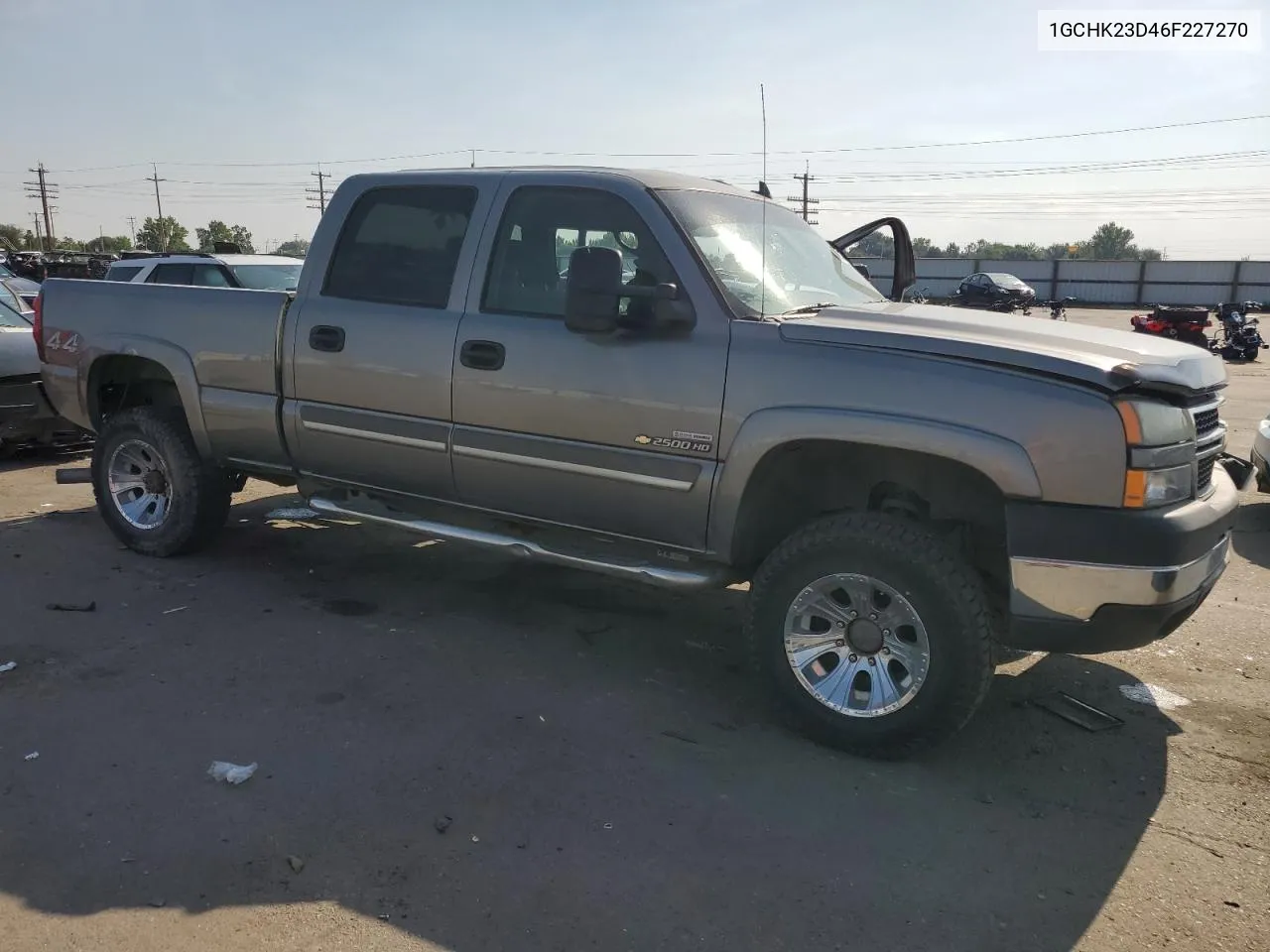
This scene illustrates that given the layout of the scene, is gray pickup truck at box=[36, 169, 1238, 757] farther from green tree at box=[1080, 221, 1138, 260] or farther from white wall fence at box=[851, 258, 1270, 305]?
green tree at box=[1080, 221, 1138, 260]

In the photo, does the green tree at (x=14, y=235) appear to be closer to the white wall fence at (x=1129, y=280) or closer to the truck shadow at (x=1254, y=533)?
the white wall fence at (x=1129, y=280)

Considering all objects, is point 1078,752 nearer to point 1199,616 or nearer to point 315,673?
point 1199,616

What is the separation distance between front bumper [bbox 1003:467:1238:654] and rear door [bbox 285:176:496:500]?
99.3 inches

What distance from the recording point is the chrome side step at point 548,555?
13.1 ft

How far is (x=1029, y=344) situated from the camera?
11.4 ft

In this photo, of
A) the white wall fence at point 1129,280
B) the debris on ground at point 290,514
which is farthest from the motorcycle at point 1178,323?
the white wall fence at point 1129,280

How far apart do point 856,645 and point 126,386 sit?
4664 mm

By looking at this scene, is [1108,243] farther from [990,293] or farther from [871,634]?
[871,634]

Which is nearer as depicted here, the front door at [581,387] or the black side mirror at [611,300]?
the black side mirror at [611,300]

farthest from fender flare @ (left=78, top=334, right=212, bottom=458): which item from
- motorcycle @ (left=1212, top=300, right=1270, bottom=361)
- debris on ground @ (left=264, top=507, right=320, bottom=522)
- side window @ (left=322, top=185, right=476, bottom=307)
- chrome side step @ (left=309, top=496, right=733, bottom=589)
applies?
motorcycle @ (left=1212, top=300, right=1270, bottom=361)

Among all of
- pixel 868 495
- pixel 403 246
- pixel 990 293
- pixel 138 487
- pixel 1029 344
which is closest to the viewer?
pixel 1029 344

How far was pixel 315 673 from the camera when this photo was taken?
4.25m

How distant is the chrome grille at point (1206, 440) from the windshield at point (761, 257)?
1.52 meters

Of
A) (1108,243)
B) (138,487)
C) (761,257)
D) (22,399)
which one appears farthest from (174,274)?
(1108,243)
